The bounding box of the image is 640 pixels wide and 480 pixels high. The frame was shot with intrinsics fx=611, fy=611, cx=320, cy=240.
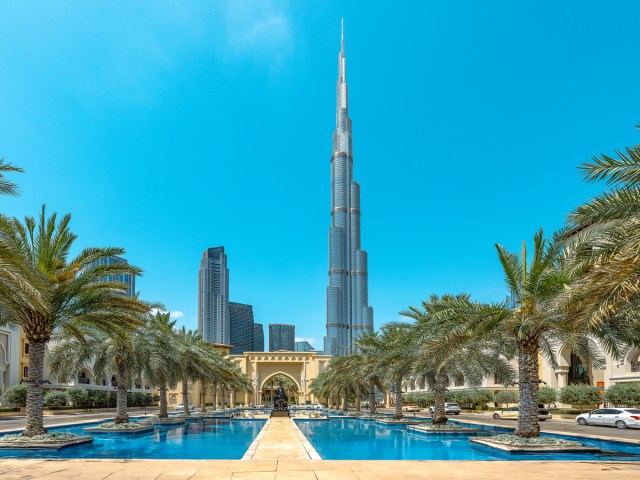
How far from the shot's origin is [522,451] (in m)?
18.7

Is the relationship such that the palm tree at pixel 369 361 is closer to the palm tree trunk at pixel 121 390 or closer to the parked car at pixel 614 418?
the parked car at pixel 614 418

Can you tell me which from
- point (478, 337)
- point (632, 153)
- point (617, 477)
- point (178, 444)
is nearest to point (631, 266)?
point (632, 153)

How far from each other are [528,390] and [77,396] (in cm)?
4967

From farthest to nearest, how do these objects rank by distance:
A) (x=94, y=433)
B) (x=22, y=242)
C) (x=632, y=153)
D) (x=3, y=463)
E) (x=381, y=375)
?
(x=381, y=375), (x=94, y=433), (x=22, y=242), (x=3, y=463), (x=632, y=153)

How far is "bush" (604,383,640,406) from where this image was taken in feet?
125

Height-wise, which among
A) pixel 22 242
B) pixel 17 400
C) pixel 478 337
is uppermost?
pixel 22 242

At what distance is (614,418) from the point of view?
33.1m

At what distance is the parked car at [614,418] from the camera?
31781 millimetres

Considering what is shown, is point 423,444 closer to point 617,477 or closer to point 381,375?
point 617,477

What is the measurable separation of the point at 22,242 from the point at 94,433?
1177cm

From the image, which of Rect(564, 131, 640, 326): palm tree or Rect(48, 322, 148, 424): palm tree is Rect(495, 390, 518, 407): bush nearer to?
Rect(48, 322, 148, 424): palm tree

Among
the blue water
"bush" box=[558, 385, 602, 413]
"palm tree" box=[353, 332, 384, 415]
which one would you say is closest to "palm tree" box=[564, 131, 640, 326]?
the blue water

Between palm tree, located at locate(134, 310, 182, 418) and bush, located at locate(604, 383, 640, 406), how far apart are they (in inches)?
1079

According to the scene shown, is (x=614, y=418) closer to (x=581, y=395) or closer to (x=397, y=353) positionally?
(x=581, y=395)
